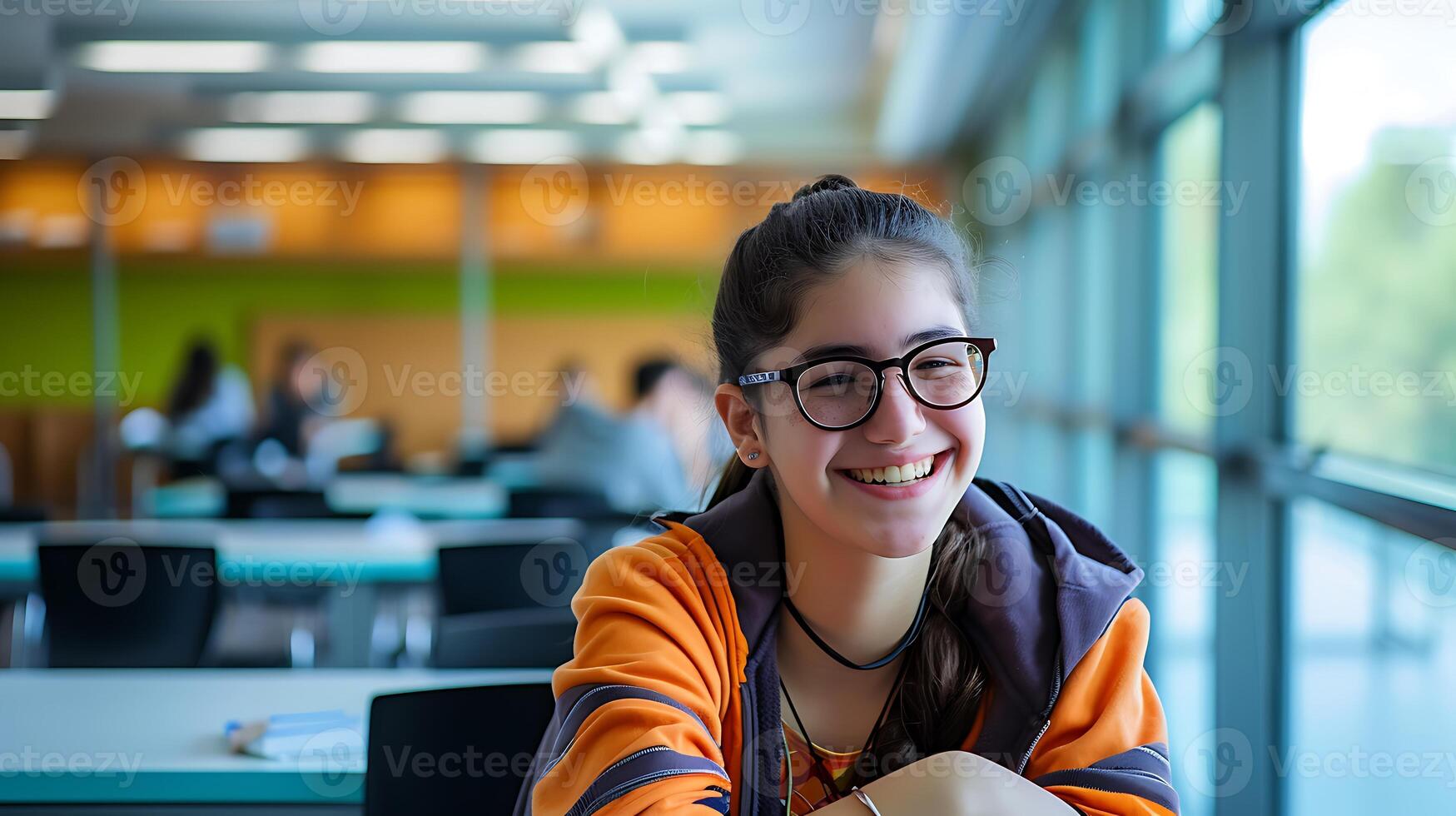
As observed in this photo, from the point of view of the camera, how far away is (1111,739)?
3.82ft

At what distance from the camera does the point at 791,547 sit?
51.9 inches

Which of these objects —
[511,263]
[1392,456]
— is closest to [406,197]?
[511,263]

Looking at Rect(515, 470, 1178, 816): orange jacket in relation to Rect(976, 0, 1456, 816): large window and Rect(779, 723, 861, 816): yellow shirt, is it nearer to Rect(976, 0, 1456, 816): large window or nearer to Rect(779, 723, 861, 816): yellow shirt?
Rect(779, 723, 861, 816): yellow shirt

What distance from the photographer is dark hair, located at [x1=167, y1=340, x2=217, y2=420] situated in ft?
23.6

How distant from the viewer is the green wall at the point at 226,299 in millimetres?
8773

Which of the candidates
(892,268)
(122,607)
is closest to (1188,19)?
(892,268)

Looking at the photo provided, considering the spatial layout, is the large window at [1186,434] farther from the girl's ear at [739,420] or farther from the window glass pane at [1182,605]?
the girl's ear at [739,420]

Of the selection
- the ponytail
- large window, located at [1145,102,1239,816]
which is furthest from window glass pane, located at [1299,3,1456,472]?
the ponytail

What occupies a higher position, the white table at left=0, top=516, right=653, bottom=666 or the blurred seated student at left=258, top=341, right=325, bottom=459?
the blurred seated student at left=258, top=341, right=325, bottom=459

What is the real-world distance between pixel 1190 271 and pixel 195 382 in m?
6.18

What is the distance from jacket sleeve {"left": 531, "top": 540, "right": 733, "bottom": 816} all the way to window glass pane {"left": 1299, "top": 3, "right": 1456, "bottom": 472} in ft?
4.55

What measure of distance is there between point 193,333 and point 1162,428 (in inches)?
310

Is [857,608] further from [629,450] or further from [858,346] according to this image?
[629,450]

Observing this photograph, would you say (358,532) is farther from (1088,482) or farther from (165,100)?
(165,100)
